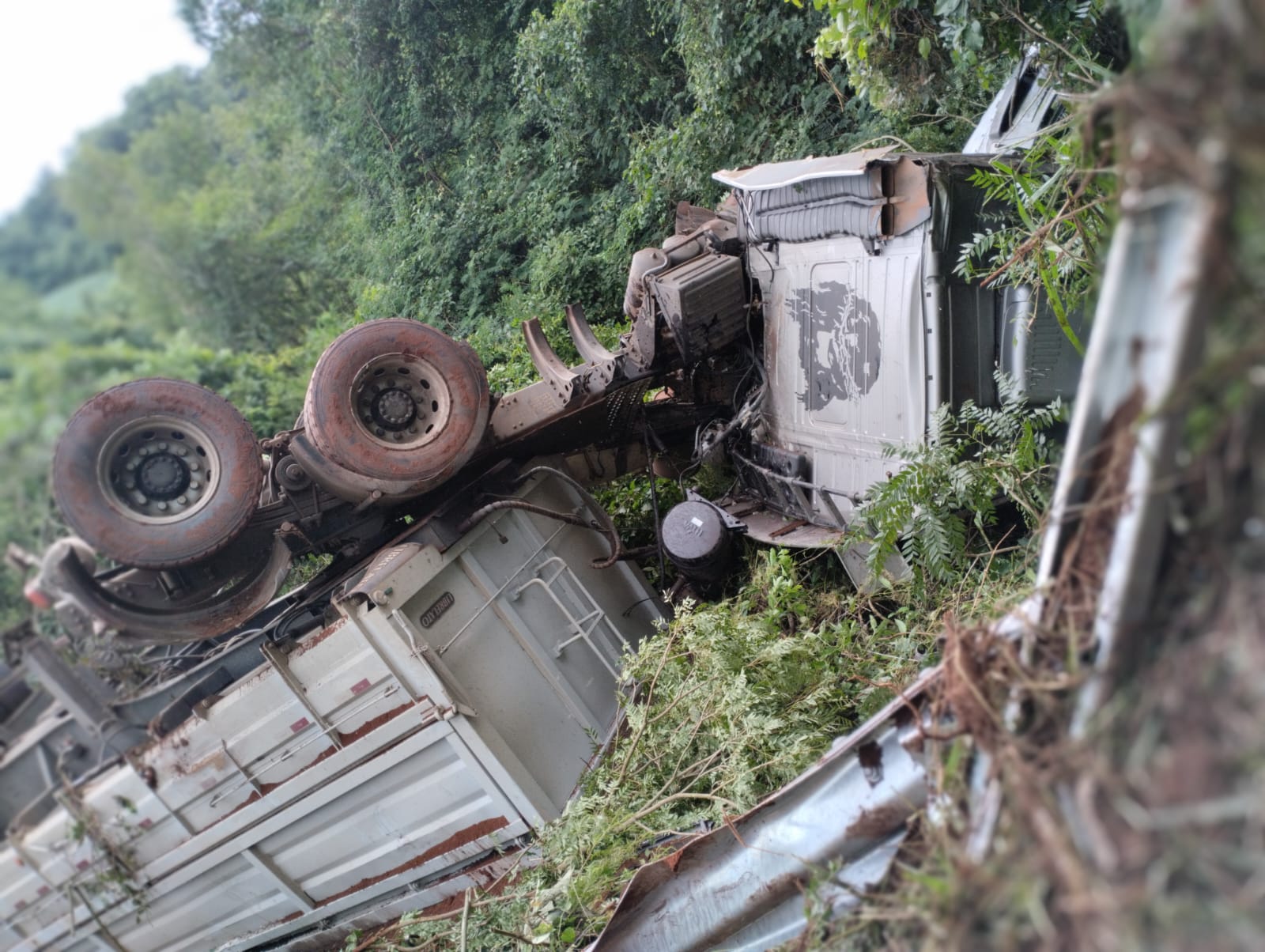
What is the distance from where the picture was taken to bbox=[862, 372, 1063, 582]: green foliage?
12.9ft

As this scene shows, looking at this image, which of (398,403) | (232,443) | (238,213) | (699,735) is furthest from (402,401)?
(238,213)

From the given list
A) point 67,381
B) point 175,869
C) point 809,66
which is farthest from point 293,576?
point 809,66

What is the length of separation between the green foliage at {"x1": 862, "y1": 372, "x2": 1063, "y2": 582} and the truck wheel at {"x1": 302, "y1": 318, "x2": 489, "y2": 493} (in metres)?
2.03

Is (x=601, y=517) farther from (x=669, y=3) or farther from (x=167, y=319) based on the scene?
(x=669, y=3)

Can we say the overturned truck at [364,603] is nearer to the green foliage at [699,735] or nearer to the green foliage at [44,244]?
the green foliage at [699,735]

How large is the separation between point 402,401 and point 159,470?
1.13 m

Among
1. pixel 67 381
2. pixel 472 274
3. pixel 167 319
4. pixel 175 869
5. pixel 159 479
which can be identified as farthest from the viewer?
pixel 472 274

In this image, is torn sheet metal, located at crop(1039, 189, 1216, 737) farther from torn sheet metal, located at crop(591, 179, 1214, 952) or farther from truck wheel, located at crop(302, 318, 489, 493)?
truck wheel, located at crop(302, 318, 489, 493)

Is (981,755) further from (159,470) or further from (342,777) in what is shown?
(159,470)

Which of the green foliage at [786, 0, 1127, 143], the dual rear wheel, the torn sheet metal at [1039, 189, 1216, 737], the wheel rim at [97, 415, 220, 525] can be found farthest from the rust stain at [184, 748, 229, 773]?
the green foliage at [786, 0, 1127, 143]

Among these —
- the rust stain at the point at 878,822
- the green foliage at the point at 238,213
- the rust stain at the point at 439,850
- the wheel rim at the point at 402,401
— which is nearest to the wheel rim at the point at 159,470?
the wheel rim at the point at 402,401

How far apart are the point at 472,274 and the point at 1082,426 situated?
862cm

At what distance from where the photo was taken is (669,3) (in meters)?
8.34

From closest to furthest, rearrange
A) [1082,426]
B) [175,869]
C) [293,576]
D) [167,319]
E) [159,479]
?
[1082,426] < [159,479] < [175,869] < [293,576] < [167,319]
